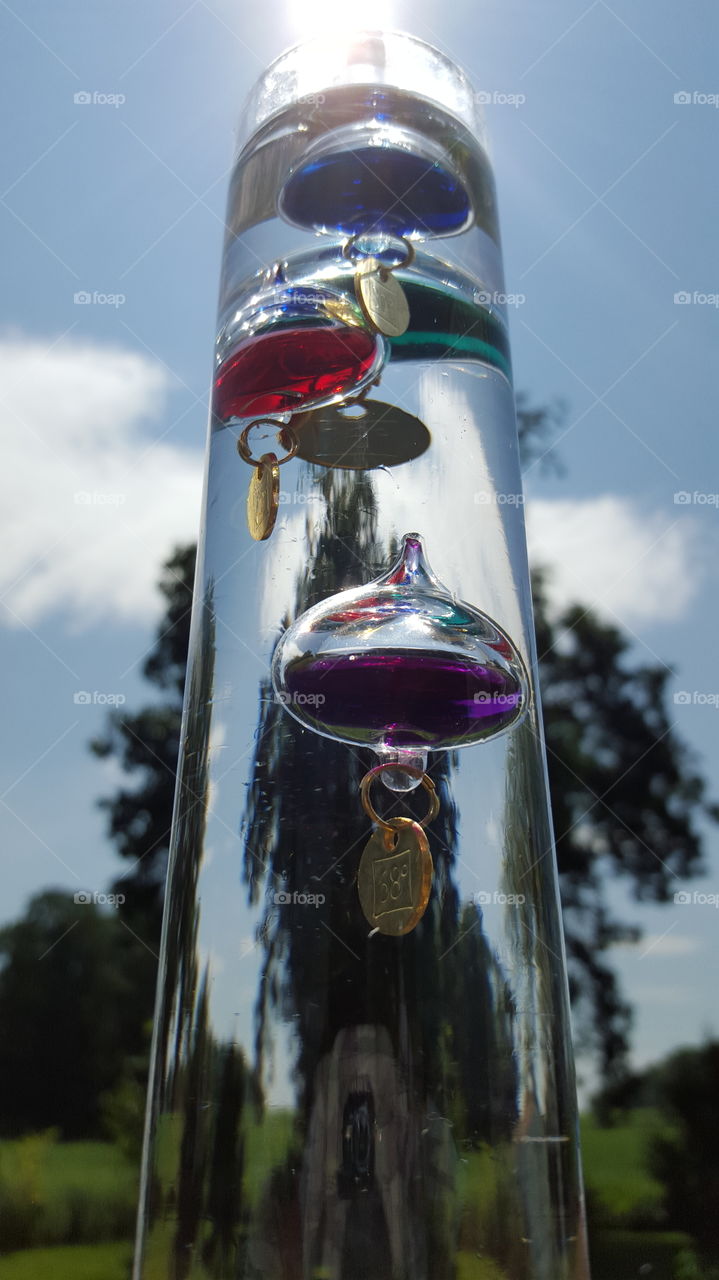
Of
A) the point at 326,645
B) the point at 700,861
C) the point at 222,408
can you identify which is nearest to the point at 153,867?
the point at 700,861

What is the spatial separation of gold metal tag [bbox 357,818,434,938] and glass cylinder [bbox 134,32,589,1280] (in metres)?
0.02

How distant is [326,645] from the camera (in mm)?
1216

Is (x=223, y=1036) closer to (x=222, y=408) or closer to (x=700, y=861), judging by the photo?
A: (x=222, y=408)

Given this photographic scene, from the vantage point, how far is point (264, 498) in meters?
1.58

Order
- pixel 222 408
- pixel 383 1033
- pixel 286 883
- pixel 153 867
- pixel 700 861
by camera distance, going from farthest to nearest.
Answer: pixel 700 861
pixel 153 867
pixel 222 408
pixel 286 883
pixel 383 1033

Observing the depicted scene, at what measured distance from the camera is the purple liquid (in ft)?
3.91

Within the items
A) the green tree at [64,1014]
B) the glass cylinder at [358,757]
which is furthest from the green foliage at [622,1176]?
the glass cylinder at [358,757]

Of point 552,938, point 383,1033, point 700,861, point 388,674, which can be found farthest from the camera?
point 700,861

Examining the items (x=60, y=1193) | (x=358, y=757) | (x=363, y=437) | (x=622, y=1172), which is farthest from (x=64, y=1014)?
(x=363, y=437)

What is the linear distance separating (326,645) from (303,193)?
84 cm

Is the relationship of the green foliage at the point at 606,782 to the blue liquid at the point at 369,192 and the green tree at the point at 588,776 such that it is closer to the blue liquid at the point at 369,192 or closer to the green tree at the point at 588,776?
the green tree at the point at 588,776

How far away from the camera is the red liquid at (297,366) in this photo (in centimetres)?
145

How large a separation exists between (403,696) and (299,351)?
52 cm

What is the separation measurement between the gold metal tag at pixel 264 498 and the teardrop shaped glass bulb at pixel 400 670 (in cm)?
31
